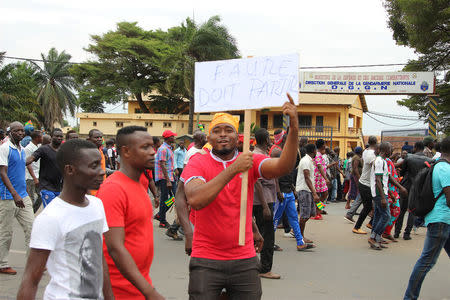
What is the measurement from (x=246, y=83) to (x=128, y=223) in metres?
1.22

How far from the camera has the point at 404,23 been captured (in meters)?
23.3

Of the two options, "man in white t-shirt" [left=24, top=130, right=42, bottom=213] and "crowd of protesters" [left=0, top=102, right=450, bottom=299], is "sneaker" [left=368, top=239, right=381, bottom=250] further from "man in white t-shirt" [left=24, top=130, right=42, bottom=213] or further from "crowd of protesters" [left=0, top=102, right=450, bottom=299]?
"man in white t-shirt" [left=24, top=130, right=42, bottom=213]

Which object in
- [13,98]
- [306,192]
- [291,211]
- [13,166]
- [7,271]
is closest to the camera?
[7,271]

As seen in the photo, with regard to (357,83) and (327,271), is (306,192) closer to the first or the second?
(327,271)

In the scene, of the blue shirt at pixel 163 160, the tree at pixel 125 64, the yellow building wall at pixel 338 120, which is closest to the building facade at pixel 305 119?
the yellow building wall at pixel 338 120

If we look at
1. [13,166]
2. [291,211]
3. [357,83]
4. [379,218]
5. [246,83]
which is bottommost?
[379,218]

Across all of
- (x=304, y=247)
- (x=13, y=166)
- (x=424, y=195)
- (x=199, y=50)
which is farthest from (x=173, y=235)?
(x=199, y=50)

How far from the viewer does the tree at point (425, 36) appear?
2028 cm

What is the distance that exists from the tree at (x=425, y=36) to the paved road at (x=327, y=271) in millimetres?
14410

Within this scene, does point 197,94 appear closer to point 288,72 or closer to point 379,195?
point 288,72

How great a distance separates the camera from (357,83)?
23141mm

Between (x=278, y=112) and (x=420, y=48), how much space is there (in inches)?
955

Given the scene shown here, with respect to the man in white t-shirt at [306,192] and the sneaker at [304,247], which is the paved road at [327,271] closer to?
the sneaker at [304,247]

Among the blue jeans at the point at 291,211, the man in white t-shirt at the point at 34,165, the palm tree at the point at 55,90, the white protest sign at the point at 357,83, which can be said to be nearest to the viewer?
the blue jeans at the point at 291,211
